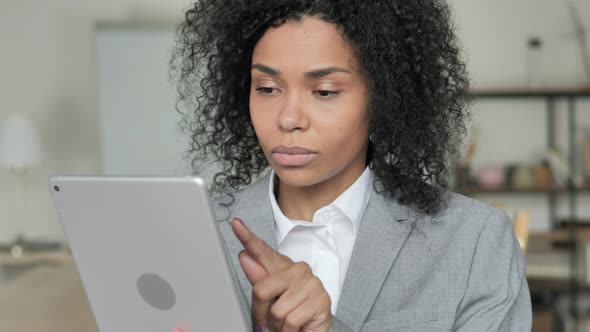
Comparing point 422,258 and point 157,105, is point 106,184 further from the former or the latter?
point 157,105

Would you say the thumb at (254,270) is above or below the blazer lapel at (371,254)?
above

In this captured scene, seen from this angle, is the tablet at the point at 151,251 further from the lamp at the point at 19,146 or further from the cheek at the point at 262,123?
the lamp at the point at 19,146

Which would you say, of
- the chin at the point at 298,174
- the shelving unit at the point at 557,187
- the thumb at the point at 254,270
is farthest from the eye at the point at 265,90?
the shelving unit at the point at 557,187

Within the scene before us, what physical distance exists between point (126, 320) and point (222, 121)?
1.67ft

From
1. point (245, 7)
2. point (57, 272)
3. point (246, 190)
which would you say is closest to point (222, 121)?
point (246, 190)

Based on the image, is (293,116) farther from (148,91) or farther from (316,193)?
(148,91)

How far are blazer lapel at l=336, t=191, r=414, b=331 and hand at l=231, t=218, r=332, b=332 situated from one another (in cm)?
24

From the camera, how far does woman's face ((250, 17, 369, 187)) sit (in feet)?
3.65

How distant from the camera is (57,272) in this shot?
15.4 ft

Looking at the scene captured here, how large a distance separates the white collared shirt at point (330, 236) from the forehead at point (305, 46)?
8.7 inches

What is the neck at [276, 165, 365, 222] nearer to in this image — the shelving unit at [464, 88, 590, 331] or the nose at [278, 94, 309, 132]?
the nose at [278, 94, 309, 132]

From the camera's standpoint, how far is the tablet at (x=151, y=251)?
84cm

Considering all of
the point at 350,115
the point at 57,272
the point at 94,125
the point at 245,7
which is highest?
the point at 245,7

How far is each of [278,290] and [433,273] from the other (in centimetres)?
36
